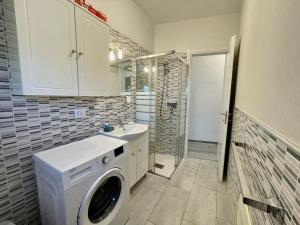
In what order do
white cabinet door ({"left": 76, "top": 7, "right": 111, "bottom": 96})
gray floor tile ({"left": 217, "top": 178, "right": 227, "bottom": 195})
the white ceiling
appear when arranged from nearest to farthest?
white cabinet door ({"left": 76, "top": 7, "right": 111, "bottom": 96}), gray floor tile ({"left": 217, "top": 178, "right": 227, "bottom": 195}), the white ceiling

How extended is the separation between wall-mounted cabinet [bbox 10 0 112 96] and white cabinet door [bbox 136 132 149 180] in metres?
0.91

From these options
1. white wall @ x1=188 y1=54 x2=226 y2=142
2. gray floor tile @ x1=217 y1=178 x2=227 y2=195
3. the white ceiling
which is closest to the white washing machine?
gray floor tile @ x1=217 y1=178 x2=227 y2=195

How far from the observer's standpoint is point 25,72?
98 cm

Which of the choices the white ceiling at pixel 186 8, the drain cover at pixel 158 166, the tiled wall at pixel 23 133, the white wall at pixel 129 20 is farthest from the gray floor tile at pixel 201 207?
the white ceiling at pixel 186 8

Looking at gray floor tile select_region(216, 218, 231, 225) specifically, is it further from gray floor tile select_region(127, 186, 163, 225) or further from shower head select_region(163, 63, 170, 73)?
shower head select_region(163, 63, 170, 73)

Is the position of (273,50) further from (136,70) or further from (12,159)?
(136,70)

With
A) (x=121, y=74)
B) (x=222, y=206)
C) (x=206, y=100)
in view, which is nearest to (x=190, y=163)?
(x=222, y=206)

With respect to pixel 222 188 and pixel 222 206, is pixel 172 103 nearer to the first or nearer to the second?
pixel 222 188

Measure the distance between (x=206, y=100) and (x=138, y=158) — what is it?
2.60m

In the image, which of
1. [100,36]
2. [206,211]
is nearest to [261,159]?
[206,211]

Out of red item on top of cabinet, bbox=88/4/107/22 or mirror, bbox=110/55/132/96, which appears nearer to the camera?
red item on top of cabinet, bbox=88/4/107/22

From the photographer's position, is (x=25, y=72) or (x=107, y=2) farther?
(x=107, y=2)

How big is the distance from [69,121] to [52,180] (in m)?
0.66

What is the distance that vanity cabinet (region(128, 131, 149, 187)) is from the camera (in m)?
1.88
